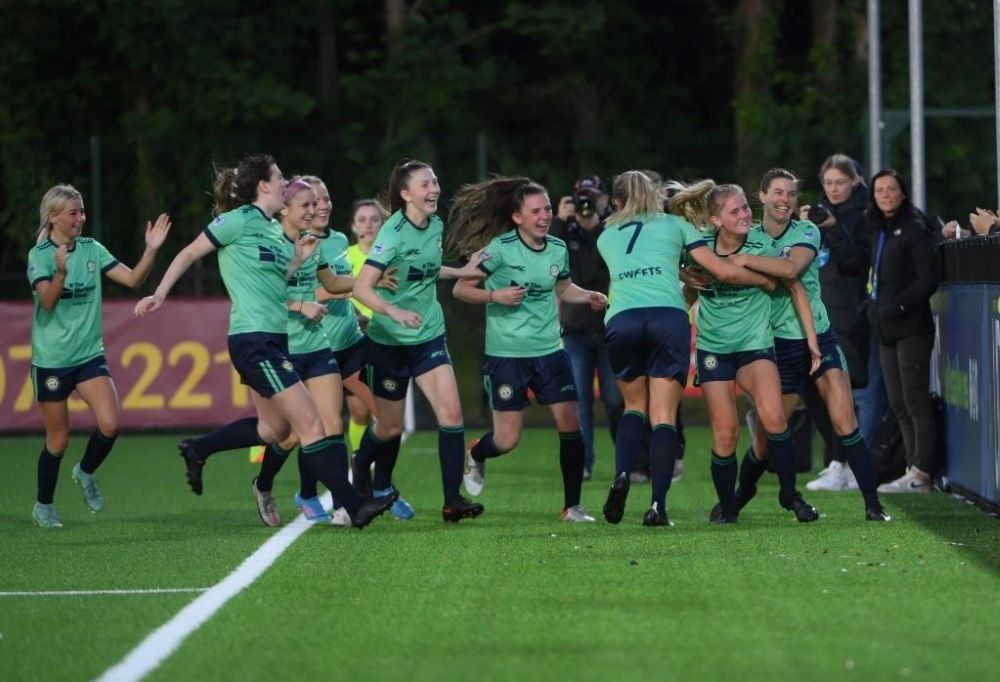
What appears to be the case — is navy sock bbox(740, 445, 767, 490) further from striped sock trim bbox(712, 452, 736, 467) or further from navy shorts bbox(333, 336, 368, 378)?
navy shorts bbox(333, 336, 368, 378)

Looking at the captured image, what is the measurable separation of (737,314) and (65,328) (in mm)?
3813

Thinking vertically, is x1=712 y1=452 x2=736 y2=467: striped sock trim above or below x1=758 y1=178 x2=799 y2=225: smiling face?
below

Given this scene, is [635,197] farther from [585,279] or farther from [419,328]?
[585,279]

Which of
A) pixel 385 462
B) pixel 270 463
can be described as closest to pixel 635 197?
pixel 385 462

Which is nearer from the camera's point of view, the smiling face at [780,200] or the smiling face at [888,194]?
the smiling face at [780,200]

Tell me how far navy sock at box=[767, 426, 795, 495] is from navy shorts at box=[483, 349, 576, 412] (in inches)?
44.9

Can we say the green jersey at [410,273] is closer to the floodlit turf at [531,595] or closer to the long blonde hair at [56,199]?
the floodlit turf at [531,595]

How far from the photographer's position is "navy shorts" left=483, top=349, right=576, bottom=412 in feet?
36.9

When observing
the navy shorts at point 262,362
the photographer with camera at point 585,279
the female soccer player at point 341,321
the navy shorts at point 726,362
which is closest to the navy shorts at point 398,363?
the female soccer player at point 341,321

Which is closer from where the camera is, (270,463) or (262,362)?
(262,362)

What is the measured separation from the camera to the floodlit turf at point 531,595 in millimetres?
6672

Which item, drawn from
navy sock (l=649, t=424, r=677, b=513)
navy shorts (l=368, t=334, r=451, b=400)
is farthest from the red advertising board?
navy sock (l=649, t=424, r=677, b=513)

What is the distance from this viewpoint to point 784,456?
1092 centimetres

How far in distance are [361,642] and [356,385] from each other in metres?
5.04
